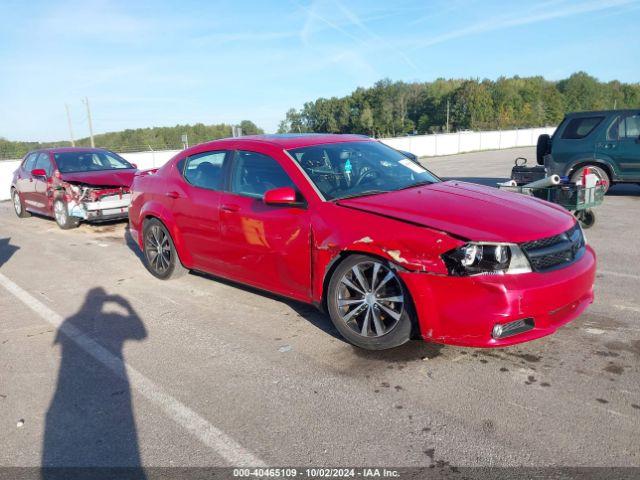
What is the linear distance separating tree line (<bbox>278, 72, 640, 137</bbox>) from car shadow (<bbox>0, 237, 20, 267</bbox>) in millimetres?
94913

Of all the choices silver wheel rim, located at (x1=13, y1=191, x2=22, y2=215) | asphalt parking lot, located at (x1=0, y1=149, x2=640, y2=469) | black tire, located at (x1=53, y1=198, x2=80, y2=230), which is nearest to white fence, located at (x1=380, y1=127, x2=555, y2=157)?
silver wheel rim, located at (x1=13, y1=191, x2=22, y2=215)

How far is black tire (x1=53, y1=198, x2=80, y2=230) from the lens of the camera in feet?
33.3

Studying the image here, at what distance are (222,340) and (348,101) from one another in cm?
11240

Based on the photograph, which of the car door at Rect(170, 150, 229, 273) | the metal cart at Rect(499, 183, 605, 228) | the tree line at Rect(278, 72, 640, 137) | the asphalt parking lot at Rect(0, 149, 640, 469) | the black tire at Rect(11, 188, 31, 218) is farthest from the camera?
the tree line at Rect(278, 72, 640, 137)

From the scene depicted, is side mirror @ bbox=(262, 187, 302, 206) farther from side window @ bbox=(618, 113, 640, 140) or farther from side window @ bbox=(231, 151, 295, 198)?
side window @ bbox=(618, 113, 640, 140)

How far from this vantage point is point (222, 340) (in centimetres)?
432

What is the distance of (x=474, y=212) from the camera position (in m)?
3.74

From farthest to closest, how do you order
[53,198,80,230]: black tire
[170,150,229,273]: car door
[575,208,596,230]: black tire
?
[53,198,80,230]: black tire → [575,208,596,230]: black tire → [170,150,229,273]: car door

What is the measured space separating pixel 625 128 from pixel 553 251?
28.7ft

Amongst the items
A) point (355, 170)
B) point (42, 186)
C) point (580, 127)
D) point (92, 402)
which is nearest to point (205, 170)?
point (355, 170)

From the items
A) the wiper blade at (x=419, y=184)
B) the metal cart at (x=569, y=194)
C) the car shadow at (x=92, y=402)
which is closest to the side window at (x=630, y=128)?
the metal cart at (x=569, y=194)

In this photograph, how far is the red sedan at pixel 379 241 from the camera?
3373 mm

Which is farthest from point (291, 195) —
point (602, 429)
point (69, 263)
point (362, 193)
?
point (69, 263)

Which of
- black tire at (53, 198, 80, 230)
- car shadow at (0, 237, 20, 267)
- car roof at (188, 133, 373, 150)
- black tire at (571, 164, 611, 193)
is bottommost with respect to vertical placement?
car shadow at (0, 237, 20, 267)
